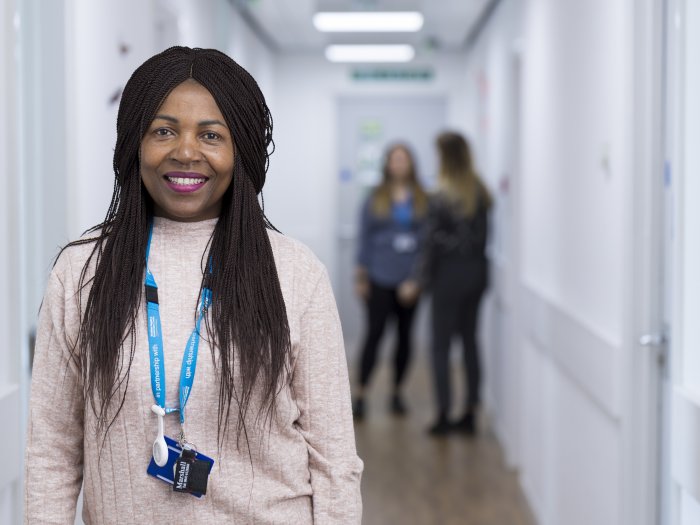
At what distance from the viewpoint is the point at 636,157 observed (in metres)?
2.59

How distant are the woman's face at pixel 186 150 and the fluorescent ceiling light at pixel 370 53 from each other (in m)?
6.62

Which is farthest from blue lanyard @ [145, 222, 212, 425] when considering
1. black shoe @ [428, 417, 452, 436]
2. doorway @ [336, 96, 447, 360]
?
doorway @ [336, 96, 447, 360]

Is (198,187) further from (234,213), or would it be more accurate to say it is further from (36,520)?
(36,520)

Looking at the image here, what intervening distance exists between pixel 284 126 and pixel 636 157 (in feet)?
20.3

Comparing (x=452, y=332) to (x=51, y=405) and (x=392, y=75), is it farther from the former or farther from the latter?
(x=51, y=405)

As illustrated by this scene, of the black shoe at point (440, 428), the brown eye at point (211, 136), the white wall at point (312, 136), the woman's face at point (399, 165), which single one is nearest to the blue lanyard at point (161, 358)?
the brown eye at point (211, 136)

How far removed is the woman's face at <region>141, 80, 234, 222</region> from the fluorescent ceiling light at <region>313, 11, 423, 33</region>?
5330mm

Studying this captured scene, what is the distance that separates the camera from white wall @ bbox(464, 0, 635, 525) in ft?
8.97

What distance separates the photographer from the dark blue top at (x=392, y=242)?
572 cm

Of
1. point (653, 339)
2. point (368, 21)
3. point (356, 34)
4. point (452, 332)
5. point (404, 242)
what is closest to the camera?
point (653, 339)

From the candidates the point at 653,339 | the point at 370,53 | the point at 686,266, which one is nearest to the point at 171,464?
the point at 686,266

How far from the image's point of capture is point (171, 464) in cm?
135

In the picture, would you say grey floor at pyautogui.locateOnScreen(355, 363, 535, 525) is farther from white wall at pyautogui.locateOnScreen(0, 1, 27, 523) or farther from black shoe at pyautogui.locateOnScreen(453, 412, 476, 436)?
white wall at pyautogui.locateOnScreen(0, 1, 27, 523)

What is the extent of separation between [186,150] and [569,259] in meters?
2.41
